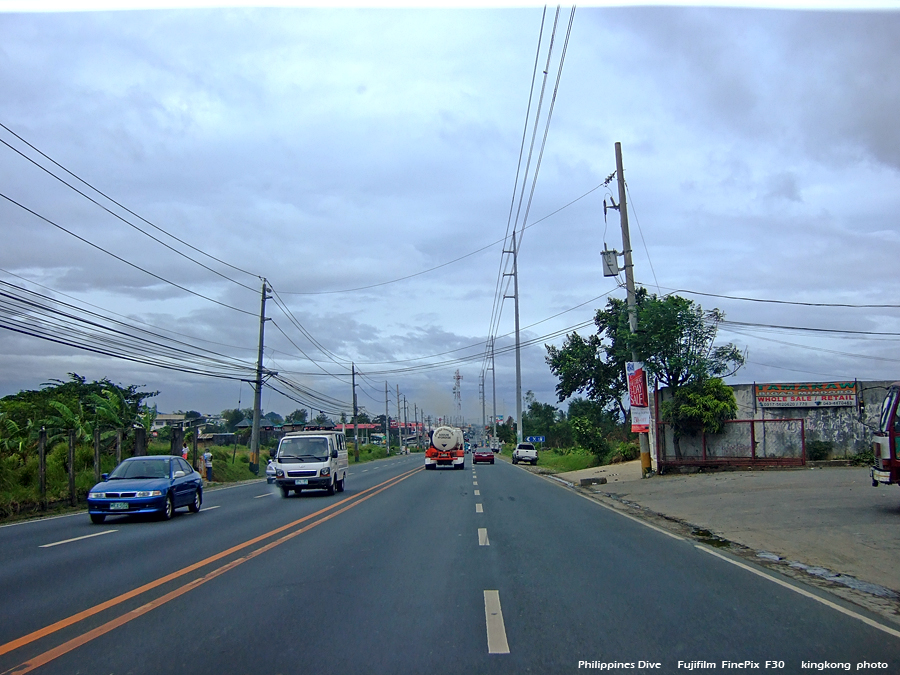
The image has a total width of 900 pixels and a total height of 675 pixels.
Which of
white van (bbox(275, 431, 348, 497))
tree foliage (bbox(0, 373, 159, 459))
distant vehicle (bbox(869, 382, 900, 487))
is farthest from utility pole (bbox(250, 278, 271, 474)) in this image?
distant vehicle (bbox(869, 382, 900, 487))

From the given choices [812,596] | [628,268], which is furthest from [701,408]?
[812,596]

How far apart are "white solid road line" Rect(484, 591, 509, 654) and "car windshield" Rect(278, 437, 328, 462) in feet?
48.8

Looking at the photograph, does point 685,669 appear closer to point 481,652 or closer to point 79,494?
point 481,652

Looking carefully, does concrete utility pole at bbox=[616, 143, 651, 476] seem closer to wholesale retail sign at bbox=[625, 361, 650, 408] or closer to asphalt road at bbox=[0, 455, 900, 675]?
wholesale retail sign at bbox=[625, 361, 650, 408]

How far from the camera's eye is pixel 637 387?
2508cm

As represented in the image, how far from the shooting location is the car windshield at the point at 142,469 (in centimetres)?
1620

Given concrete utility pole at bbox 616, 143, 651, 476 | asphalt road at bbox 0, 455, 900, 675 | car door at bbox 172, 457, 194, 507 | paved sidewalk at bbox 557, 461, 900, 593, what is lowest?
paved sidewalk at bbox 557, 461, 900, 593

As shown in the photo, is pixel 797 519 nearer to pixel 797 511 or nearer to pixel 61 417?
pixel 797 511

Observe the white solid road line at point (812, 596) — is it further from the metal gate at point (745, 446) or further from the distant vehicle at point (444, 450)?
the distant vehicle at point (444, 450)

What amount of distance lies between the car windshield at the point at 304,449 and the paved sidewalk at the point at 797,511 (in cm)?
913

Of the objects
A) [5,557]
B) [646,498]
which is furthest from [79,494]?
[646,498]

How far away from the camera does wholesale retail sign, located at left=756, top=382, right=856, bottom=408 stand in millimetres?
26609

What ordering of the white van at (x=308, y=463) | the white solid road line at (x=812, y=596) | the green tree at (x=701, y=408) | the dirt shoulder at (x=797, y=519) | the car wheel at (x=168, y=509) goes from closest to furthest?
the white solid road line at (x=812, y=596) → the dirt shoulder at (x=797, y=519) → the car wheel at (x=168, y=509) → the white van at (x=308, y=463) → the green tree at (x=701, y=408)

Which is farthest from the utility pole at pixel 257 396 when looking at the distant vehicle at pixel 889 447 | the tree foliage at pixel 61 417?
the distant vehicle at pixel 889 447
